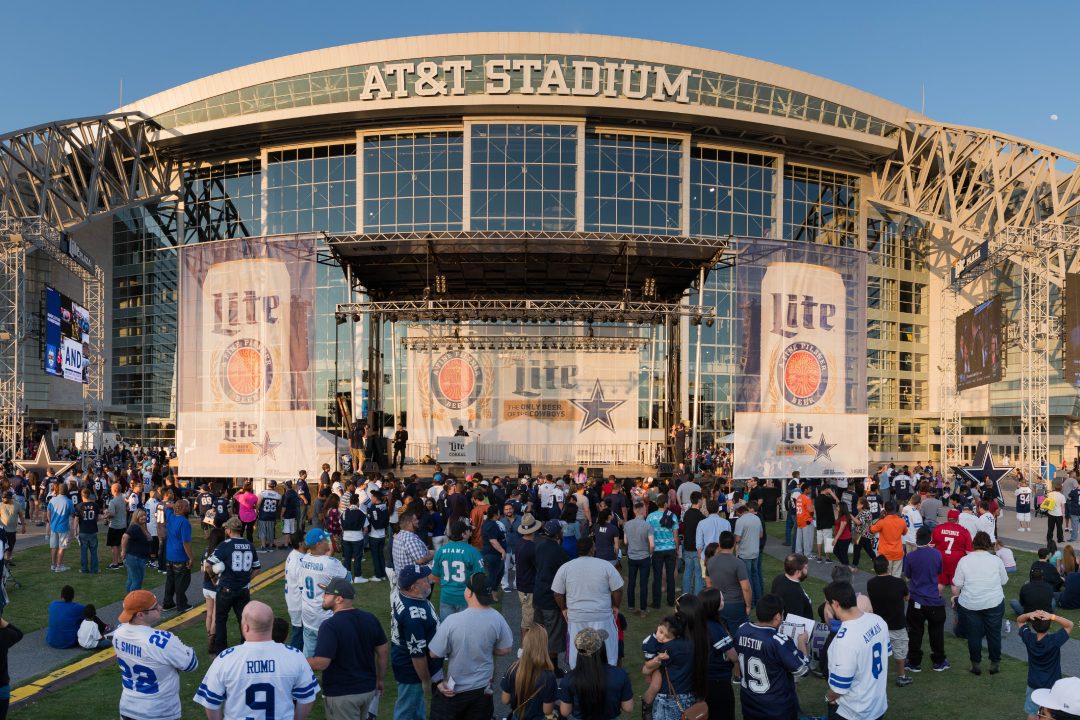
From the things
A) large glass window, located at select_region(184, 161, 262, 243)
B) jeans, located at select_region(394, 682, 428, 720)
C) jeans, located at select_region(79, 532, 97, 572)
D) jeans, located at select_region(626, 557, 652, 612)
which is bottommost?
jeans, located at select_region(79, 532, 97, 572)

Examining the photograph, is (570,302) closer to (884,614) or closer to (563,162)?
(563,162)

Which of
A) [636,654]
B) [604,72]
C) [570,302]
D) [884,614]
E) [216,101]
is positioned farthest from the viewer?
[216,101]

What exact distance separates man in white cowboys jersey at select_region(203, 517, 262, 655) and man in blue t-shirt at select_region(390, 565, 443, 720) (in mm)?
3489

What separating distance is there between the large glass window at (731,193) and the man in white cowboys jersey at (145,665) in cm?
3408

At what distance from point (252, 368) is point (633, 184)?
2045cm

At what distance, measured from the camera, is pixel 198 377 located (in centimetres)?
2369

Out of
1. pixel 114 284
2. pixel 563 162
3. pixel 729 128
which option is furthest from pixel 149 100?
pixel 729 128

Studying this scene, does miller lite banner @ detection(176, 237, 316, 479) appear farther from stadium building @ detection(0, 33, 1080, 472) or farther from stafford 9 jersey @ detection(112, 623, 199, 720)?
stafford 9 jersey @ detection(112, 623, 199, 720)

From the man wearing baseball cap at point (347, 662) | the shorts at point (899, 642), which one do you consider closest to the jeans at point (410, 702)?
the man wearing baseball cap at point (347, 662)

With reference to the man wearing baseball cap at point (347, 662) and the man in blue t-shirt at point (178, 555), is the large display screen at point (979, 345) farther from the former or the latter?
the man wearing baseball cap at point (347, 662)

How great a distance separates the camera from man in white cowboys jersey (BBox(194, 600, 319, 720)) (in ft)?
14.4

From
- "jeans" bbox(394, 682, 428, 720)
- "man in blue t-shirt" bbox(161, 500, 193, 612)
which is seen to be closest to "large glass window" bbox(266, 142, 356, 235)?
"man in blue t-shirt" bbox(161, 500, 193, 612)

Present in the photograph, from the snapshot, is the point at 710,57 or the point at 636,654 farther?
the point at 710,57

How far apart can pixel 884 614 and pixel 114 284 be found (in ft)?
157
